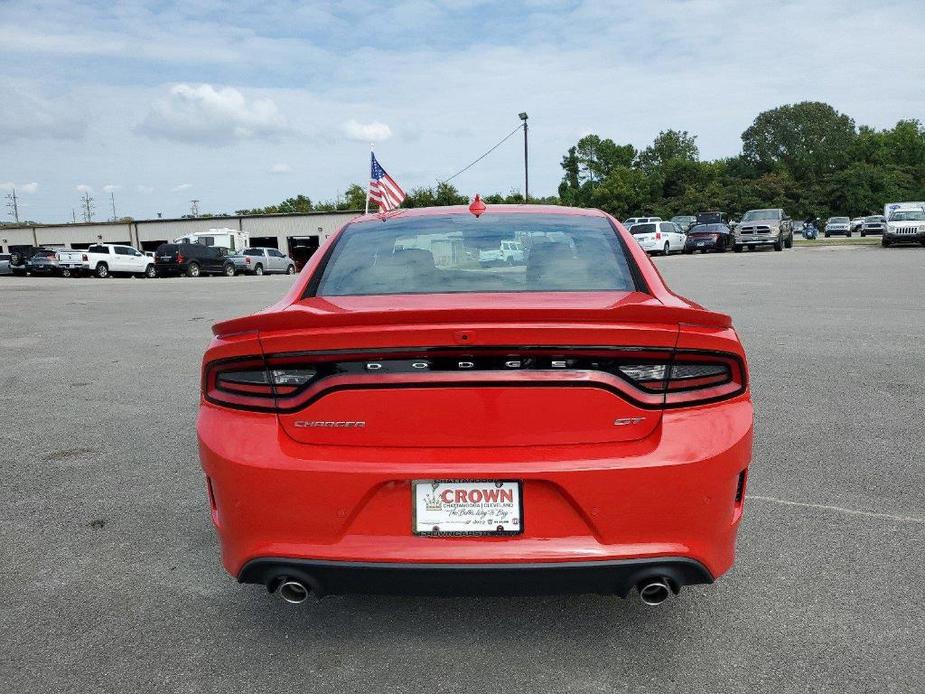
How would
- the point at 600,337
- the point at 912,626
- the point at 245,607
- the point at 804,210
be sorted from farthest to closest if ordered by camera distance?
the point at 804,210 → the point at 245,607 → the point at 912,626 → the point at 600,337


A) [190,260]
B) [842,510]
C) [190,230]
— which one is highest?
[190,230]

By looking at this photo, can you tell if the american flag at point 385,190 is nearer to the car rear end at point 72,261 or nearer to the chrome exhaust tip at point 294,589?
the car rear end at point 72,261

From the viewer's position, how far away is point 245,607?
3.00 metres

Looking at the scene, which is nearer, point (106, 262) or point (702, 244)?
point (106, 262)

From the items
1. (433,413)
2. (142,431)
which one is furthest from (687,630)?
(142,431)

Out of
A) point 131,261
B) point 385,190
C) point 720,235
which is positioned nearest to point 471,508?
point 385,190

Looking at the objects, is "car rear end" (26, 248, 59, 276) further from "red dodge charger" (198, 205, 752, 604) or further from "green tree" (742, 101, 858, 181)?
"green tree" (742, 101, 858, 181)

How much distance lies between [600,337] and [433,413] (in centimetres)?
56

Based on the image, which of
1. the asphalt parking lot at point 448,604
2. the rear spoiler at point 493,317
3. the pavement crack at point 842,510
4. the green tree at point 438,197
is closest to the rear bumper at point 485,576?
the asphalt parking lot at point 448,604

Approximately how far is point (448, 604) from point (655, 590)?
89 cm

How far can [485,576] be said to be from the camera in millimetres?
2309

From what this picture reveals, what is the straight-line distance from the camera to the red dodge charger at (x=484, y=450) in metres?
2.31

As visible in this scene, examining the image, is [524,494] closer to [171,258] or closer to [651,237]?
[651,237]

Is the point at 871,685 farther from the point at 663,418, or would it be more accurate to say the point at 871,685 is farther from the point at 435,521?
the point at 435,521
